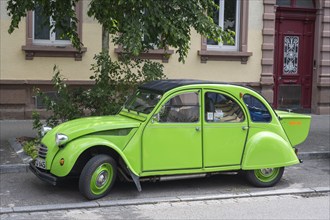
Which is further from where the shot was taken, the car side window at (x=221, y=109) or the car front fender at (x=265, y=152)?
the car front fender at (x=265, y=152)

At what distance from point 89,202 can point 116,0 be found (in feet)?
9.75

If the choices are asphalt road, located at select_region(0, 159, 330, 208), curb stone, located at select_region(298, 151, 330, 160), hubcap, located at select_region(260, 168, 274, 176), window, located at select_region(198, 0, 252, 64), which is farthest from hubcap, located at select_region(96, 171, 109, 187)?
window, located at select_region(198, 0, 252, 64)

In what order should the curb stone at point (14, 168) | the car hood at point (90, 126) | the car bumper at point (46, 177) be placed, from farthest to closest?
the curb stone at point (14, 168) < the car hood at point (90, 126) < the car bumper at point (46, 177)

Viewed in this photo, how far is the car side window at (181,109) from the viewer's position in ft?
23.2

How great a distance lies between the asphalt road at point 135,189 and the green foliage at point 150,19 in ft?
6.43

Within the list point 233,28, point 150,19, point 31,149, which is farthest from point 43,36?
point 150,19

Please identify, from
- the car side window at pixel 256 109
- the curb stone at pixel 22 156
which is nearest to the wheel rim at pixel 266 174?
the car side window at pixel 256 109

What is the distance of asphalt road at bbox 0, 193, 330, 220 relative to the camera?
6242 millimetres

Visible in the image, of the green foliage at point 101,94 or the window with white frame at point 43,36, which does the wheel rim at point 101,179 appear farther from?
the window with white frame at point 43,36

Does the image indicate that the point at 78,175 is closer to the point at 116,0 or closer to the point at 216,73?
the point at 116,0

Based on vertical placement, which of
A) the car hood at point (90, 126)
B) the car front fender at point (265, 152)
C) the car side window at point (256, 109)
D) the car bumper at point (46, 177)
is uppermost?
the car side window at point (256, 109)

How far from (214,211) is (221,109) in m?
1.52

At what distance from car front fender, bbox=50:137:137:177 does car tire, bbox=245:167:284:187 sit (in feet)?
5.97

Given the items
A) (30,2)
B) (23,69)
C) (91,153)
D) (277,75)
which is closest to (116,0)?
(30,2)
